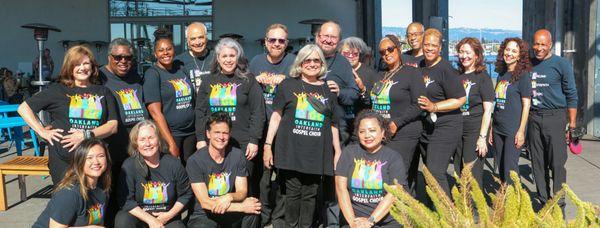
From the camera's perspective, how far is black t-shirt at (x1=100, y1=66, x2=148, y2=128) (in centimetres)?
402

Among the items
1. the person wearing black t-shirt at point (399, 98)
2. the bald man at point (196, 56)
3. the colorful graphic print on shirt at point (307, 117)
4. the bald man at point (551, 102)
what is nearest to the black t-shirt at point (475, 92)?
the bald man at point (551, 102)

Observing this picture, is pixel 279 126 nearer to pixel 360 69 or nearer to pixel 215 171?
pixel 215 171

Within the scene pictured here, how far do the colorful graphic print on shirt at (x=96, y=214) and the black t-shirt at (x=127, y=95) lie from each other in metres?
0.75

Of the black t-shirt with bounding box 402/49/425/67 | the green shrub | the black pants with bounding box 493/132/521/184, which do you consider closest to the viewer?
the green shrub

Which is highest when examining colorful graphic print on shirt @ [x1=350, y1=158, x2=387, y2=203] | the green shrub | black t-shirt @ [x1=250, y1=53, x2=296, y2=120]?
black t-shirt @ [x1=250, y1=53, x2=296, y2=120]

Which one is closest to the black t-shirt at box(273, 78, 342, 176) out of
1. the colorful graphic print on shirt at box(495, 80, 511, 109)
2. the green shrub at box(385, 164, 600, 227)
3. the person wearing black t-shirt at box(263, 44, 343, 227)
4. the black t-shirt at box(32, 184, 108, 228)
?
the person wearing black t-shirt at box(263, 44, 343, 227)

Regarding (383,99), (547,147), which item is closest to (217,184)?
(383,99)

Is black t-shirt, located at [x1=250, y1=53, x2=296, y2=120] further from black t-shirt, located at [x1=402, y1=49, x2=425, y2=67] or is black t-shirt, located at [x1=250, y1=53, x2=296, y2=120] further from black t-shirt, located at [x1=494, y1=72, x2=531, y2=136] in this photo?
black t-shirt, located at [x1=494, y1=72, x2=531, y2=136]

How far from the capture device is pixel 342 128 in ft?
14.1

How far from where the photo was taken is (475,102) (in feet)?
14.6

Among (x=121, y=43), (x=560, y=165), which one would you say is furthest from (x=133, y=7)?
(x=560, y=165)

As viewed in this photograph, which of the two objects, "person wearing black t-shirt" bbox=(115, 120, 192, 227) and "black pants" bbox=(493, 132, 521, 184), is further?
"black pants" bbox=(493, 132, 521, 184)

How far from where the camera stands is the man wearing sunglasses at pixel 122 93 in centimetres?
397

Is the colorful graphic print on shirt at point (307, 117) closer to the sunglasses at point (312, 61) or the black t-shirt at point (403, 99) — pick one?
the sunglasses at point (312, 61)
